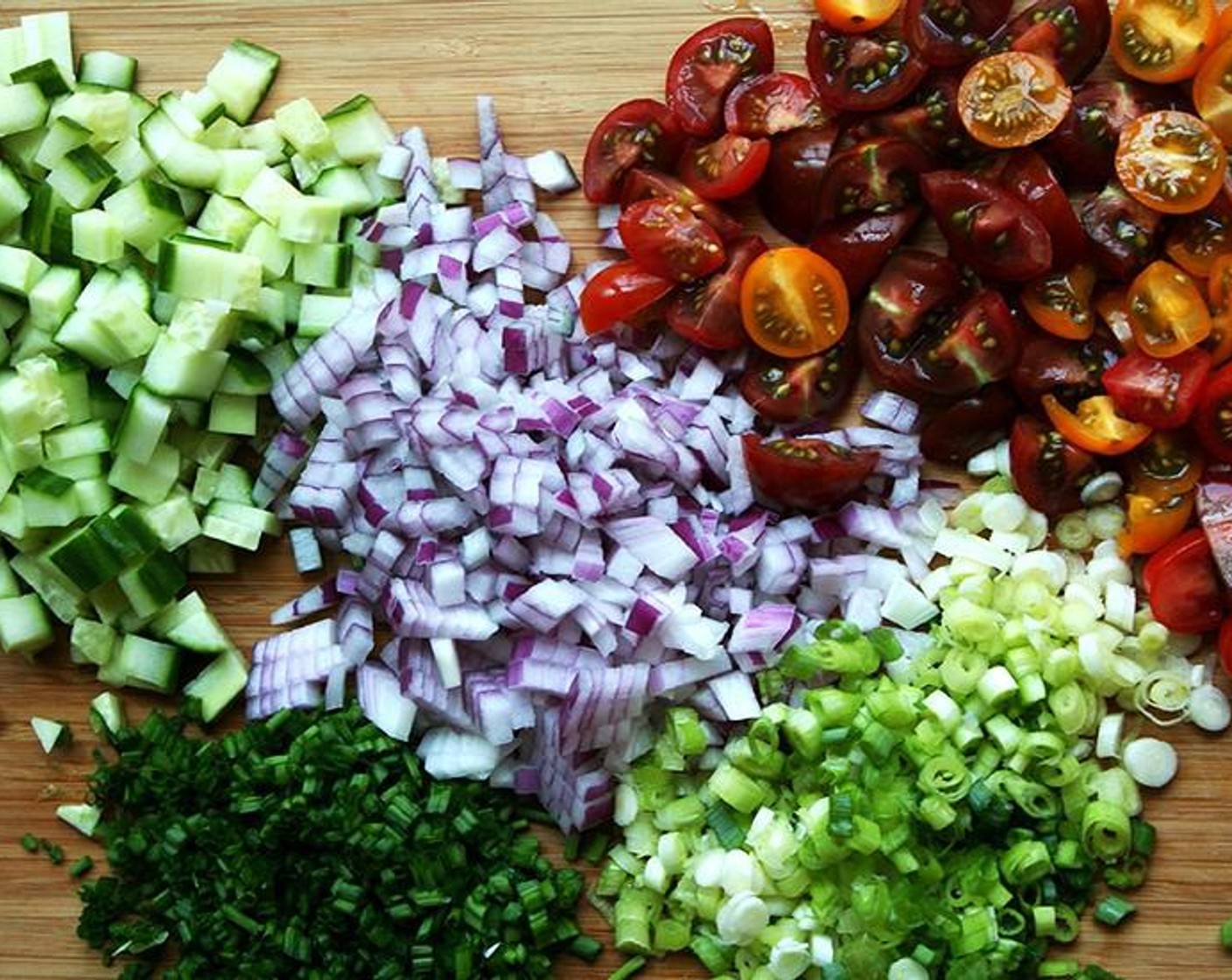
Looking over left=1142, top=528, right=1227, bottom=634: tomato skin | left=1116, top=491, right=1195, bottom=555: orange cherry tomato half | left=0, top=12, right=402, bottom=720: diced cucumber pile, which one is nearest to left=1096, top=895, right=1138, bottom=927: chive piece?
left=1142, top=528, right=1227, bottom=634: tomato skin

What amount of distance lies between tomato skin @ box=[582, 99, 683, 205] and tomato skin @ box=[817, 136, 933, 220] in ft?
1.15

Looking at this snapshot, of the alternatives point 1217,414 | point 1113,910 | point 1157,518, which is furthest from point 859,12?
point 1113,910

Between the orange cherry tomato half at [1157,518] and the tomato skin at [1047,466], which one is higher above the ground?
the tomato skin at [1047,466]

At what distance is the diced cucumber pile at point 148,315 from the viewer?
12.2 feet

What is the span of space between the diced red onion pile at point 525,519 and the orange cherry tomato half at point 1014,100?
1.92ft

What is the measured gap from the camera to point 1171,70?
143 inches

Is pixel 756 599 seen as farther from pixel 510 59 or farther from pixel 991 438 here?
pixel 510 59

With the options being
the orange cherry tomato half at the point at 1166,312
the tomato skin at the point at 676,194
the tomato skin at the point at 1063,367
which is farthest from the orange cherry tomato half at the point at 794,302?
the orange cherry tomato half at the point at 1166,312

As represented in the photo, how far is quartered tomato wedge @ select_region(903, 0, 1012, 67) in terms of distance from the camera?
3.67 metres

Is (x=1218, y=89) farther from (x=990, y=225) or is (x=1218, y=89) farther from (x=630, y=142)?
(x=630, y=142)

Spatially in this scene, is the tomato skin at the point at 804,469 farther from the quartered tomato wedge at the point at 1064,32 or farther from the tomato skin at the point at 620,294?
the quartered tomato wedge at the point at 1064,32

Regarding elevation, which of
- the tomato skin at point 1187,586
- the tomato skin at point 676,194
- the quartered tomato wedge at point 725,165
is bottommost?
the tomato skin at point 1187,586

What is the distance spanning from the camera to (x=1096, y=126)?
3.64 meters

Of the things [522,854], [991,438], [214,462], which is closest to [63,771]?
[214,462]
